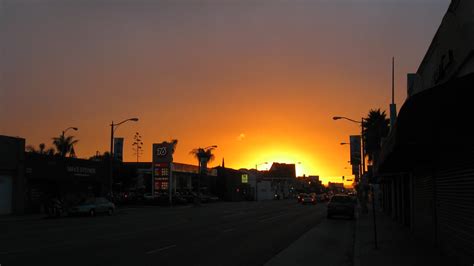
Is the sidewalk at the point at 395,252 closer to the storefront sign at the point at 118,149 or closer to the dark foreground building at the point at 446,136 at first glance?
the dark foreground building at the point at 446,136

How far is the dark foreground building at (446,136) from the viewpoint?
8.31 metres

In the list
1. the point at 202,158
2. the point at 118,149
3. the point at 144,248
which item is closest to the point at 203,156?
the point at 202,158

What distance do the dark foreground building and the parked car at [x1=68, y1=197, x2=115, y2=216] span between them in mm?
25272

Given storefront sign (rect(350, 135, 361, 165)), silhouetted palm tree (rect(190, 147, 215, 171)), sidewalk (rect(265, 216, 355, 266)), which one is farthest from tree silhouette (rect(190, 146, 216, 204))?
sidewalk (rect(265, 216, 355, 266))

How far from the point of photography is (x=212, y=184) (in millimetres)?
103875

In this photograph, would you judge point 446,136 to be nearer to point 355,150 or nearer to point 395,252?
point 395,252

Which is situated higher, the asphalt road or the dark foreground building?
the dark foreground building

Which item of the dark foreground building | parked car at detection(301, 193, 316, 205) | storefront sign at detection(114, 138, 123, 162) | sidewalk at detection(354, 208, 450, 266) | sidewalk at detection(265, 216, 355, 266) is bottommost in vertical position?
parked car at detection(301, 193, 316, 205)

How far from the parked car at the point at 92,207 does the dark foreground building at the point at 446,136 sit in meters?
25.3

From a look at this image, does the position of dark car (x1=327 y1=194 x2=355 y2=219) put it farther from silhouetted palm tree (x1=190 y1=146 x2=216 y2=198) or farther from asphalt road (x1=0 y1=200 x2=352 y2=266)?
silhouetted palm tree (x1=190 y1=146 x2=216 y2=198)

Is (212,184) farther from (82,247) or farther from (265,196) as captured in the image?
(82,247)

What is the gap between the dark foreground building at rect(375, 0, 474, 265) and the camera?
8312 millimetres

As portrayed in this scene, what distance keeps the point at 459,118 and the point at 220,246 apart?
34.4 ft

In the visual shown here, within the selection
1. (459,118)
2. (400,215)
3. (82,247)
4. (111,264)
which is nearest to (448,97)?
(459,118)
